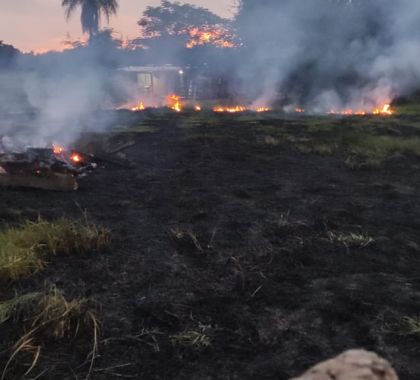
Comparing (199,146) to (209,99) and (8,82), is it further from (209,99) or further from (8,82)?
(209,99)

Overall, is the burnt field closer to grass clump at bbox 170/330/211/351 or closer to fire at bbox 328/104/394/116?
grass clump at bbox 170/330/211/351

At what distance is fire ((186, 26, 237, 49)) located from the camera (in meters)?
45.5

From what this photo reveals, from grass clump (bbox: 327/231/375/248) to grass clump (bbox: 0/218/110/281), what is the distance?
289 cm

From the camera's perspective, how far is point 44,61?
25578mm

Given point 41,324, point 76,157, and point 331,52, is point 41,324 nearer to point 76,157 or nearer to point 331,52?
point 76,157

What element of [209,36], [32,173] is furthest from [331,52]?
[209,36]

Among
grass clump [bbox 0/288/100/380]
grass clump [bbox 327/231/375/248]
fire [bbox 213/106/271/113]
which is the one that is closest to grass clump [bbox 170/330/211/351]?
grass clump [bbox 0/288/100/380]

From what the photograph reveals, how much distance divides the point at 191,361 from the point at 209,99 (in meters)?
35.9

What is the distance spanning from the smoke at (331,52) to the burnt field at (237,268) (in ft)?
54.2

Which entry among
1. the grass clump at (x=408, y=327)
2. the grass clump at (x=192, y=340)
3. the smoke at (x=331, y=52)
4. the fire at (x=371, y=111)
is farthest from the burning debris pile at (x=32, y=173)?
the smoke at (x=331, y=52)

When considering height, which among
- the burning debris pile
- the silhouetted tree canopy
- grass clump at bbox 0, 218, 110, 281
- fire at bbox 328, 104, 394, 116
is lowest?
grass clump at bbox 0, 218, 110, 281

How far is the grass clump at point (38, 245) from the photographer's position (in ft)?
14.6

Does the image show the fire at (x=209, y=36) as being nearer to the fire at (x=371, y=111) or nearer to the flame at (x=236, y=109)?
the flame at (x=236, y=109)

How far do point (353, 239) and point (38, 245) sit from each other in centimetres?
→ 384
